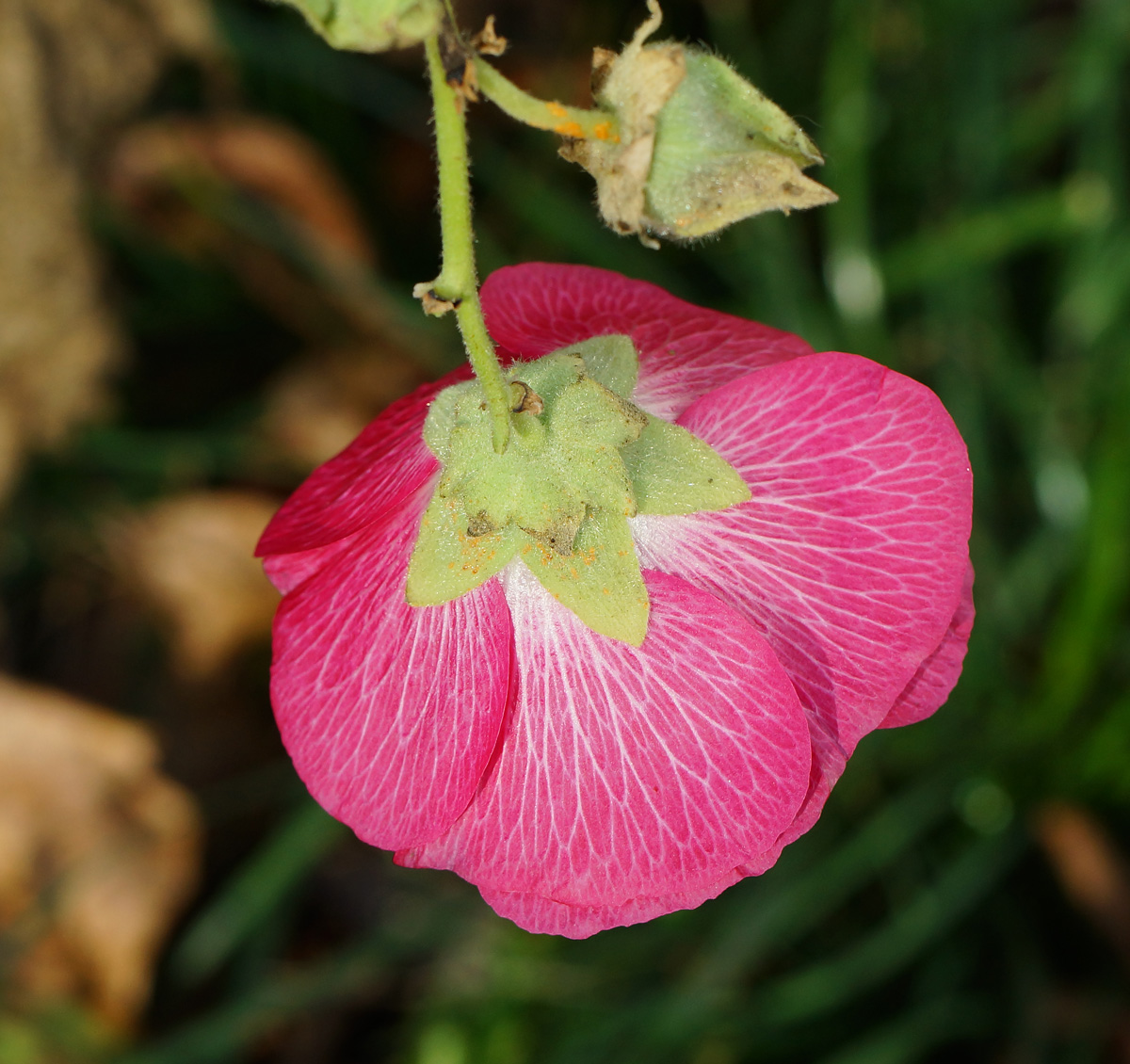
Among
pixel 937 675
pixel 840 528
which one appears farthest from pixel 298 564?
pixel 937 675

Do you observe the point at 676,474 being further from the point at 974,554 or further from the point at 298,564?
the point at 974,554

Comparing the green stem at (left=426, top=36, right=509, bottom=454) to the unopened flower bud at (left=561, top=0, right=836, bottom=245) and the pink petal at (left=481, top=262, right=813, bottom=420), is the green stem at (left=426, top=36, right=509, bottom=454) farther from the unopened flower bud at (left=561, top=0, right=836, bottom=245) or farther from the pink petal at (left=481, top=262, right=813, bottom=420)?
the pink petal at (left=481, top=262, right=813, bottom=420)

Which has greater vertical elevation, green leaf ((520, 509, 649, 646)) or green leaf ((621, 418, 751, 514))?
green leaf ((621, 418, 751, 514))

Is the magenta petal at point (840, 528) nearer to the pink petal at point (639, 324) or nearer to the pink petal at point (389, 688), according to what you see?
the pink petal at point (639, 324)

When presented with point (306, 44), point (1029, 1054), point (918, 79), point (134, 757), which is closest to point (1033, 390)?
point (918, 79)

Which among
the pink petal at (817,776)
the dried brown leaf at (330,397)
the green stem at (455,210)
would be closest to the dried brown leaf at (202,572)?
the dried brown leaf at (330,397)

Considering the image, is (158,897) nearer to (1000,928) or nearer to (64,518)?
(64,518)

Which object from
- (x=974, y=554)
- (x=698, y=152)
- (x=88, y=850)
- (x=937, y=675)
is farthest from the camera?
(x=88, y=850)

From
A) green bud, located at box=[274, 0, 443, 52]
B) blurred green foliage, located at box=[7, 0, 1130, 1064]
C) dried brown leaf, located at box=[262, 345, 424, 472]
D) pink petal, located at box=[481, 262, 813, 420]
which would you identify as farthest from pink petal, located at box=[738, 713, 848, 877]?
dried brown leaf, located at box=[262, 345, 424, 472]
